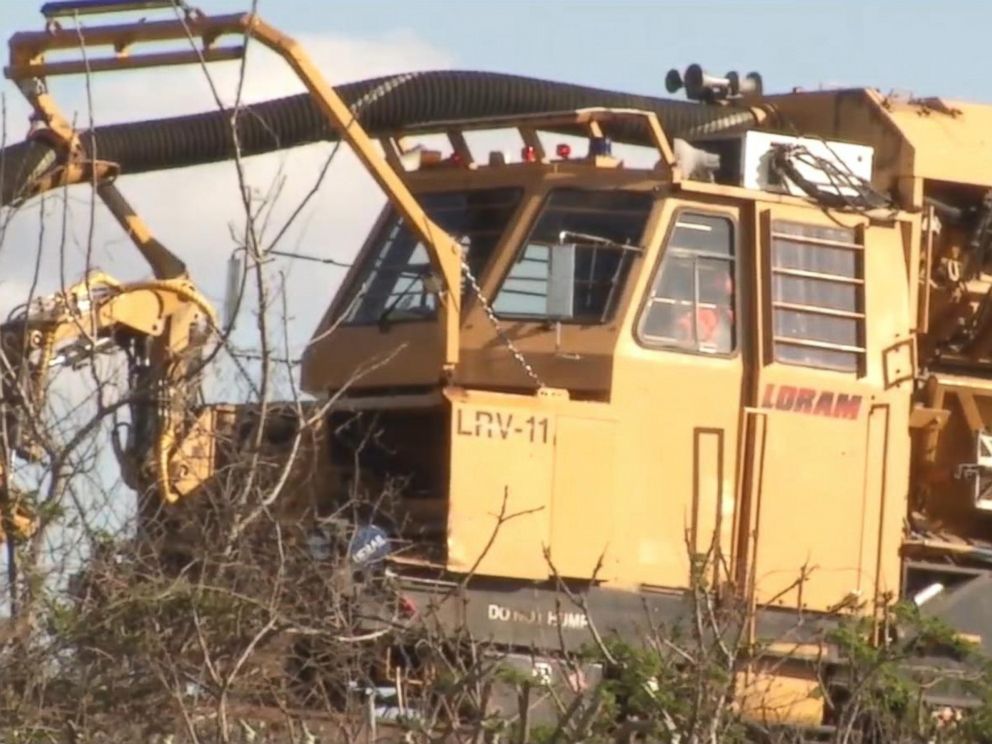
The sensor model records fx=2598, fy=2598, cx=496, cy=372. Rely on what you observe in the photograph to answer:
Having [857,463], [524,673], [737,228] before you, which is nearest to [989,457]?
[857,463]

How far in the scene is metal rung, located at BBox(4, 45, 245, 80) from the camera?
36.7 ft

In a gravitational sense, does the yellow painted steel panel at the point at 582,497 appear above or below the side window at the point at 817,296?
below

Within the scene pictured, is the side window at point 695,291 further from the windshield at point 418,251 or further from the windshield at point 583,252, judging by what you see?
the windshield at point 418,251

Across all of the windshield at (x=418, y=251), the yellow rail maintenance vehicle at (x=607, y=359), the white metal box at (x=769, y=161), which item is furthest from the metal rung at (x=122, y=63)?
the white metal box at (x=769, y=161)

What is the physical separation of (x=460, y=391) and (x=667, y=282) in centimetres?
118

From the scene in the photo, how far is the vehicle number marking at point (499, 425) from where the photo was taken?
10953mm

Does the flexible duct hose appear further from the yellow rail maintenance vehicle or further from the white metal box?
the white metal box

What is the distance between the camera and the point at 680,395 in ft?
37.8

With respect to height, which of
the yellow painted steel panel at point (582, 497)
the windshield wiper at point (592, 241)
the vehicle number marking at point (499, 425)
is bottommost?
the yellow painted steel panel at point (582, 497)

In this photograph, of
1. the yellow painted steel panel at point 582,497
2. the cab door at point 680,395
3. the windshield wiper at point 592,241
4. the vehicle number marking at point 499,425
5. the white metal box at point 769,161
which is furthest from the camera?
the white metal box at point 769,161

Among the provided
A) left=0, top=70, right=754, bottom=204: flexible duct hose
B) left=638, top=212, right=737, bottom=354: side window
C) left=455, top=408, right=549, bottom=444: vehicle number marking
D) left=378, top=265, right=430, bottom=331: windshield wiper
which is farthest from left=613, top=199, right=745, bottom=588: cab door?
left=378, top=265, right=430, bottom=331: windshield wiper

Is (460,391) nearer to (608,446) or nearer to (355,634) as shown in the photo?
(608,446)

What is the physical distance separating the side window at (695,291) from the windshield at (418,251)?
2.79 feet

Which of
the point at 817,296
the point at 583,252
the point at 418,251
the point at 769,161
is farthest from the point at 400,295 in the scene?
the point at 817,296
